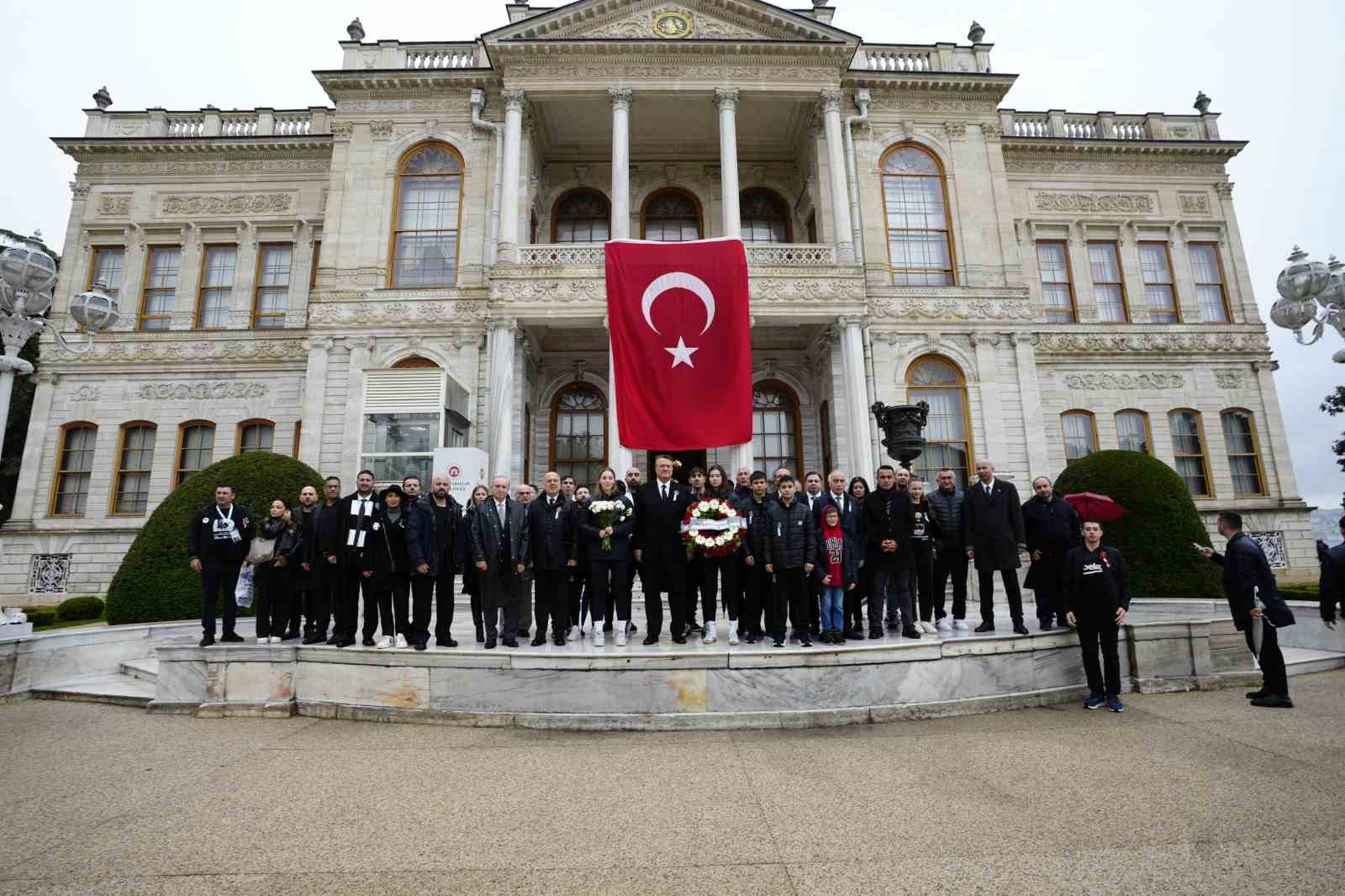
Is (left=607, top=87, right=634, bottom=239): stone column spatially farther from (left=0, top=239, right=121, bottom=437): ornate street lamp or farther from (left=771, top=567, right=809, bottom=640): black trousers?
(left=771, top=567, right=809, bottom=640): black trousers

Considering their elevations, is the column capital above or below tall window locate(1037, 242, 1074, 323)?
above

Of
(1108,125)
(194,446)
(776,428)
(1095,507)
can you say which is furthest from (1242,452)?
(194,446)

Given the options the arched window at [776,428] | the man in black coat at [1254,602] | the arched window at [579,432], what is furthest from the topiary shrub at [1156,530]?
the arched window at [579,432]

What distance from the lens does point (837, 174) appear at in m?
17.0

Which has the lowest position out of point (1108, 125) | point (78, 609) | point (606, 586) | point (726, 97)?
point (78, 609)

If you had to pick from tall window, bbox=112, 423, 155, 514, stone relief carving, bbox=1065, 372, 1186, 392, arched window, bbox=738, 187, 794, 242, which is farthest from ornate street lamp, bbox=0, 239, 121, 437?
stone relief carving, bbox=1065, 372, 1186, 392

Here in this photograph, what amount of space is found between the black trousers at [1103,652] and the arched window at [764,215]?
15.7 m

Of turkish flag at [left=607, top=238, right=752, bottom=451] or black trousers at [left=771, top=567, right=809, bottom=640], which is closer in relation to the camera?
black trousers at [left=771, top=567, right=809, bottom=640]

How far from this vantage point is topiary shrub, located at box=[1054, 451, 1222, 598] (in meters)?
10.7

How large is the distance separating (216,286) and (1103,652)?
933 inches

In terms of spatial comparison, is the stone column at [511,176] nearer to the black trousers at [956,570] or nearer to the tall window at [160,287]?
the tall window at [160,287]

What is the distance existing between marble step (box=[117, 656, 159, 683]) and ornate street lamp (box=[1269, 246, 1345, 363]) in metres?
13.9

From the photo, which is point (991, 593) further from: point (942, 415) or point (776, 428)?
point (776, 428)

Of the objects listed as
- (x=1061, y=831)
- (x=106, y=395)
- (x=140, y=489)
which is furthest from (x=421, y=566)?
(x=106, y=395)
